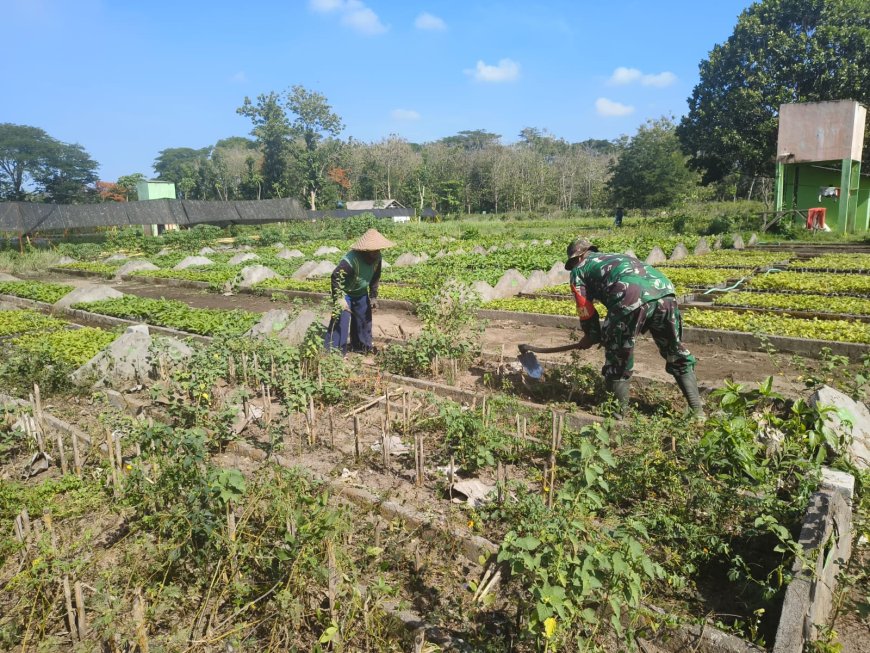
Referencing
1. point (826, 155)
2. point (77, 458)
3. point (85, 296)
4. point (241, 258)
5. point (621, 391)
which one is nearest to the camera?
point (77, 458)

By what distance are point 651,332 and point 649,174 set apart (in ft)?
120

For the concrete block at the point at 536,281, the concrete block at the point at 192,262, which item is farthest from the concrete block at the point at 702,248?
the concrete block at the point at 192,262

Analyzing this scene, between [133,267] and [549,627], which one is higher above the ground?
[133,267]

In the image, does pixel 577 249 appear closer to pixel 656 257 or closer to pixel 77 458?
pixel 77 458

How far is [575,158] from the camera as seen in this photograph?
183 feet

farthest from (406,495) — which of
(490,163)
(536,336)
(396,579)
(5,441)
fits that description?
(490,163)

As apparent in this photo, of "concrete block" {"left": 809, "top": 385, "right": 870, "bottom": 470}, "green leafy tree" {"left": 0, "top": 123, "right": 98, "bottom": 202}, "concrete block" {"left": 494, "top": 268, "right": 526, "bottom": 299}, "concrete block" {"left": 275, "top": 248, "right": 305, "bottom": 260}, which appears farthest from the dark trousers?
"green leafy tree" {"left": 0, "top": 123, "right": 98, "bottom": 202}

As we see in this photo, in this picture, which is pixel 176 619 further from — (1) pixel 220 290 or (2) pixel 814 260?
(2) pixel 814 260

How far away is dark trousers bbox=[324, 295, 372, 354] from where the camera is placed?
740 cm

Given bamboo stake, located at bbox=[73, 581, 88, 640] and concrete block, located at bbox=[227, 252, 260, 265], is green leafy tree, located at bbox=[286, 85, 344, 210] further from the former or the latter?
bamboo stake, located at bbox=[73, 581, 88, 640]

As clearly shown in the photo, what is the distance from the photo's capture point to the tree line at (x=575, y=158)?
88.3 feet

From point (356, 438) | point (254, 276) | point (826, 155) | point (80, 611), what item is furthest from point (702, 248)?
point (80, 611)

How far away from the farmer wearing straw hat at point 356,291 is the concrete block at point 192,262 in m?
13.3

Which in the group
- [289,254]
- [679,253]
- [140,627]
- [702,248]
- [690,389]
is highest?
[702,248]
